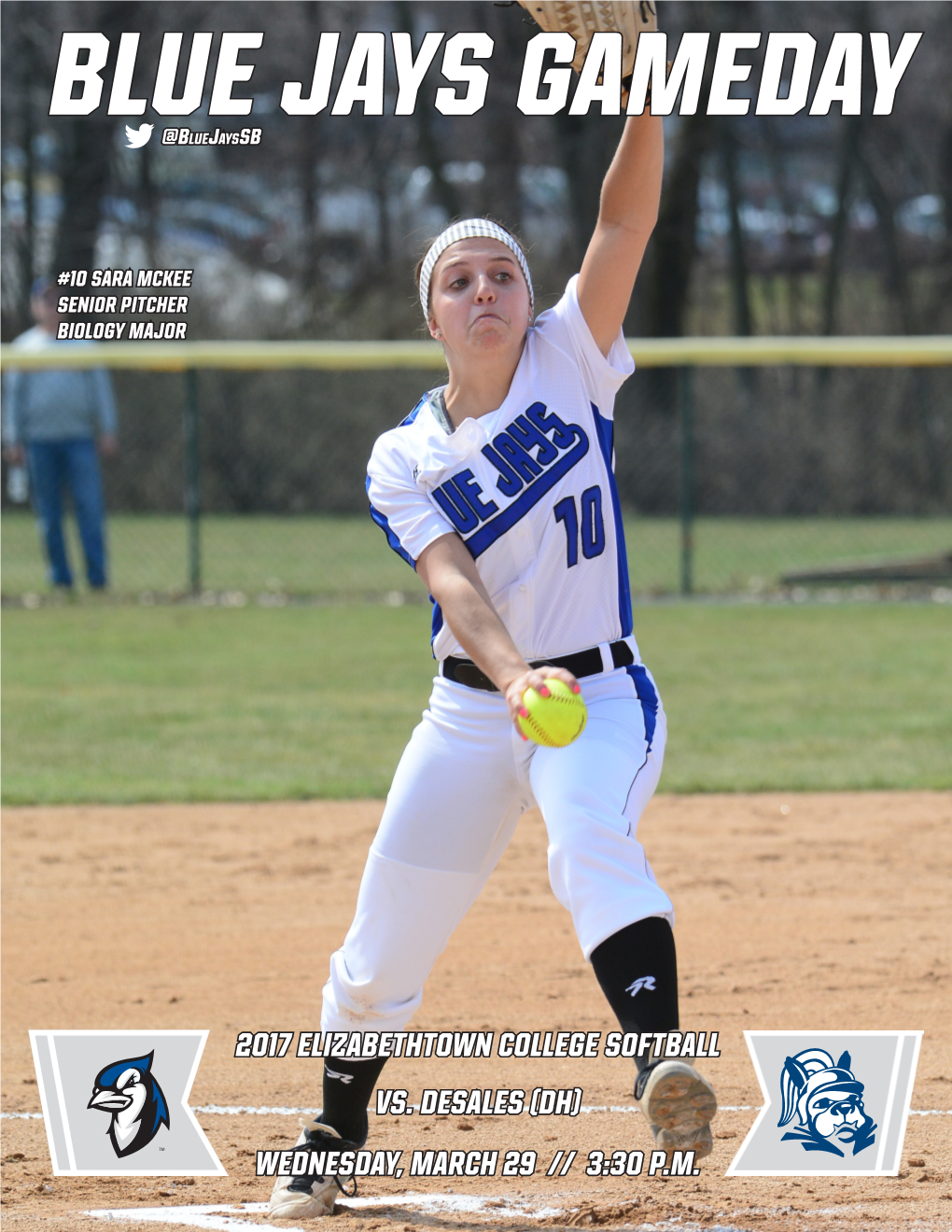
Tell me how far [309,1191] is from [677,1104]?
2.89 feet

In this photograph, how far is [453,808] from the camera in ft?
9.58

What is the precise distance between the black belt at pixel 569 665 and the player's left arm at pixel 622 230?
1.96ft

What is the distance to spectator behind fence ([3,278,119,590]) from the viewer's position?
11875 millimetres

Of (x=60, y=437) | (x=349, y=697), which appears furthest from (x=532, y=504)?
(x=60, y=437)

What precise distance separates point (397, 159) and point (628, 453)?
14666 millimetres

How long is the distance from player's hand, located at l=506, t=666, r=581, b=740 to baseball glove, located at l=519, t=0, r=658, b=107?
1326 mm

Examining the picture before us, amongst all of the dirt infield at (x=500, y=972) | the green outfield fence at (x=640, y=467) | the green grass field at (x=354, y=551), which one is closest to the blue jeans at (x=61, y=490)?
the green grass field at (x=354, y=551)

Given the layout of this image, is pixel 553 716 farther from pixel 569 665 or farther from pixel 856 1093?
pixel 856 1093

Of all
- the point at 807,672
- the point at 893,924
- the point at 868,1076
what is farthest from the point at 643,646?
the point at 868,1076

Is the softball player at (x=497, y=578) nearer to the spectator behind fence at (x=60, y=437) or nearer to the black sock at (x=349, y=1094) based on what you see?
the black sock at (x=349, y=1094)

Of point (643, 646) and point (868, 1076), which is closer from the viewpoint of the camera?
point (868, 1076)

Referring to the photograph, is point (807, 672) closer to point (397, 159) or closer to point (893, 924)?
point (893, 924)

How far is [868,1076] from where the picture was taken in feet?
11.6

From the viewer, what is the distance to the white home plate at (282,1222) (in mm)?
2984
